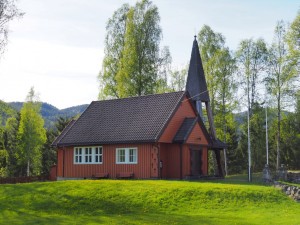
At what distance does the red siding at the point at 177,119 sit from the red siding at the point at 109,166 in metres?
1.43

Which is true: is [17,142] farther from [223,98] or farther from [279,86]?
[279,86]

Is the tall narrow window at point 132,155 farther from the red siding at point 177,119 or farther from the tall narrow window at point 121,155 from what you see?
the red siding at point 177,119

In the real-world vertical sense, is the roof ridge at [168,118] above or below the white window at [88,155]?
above

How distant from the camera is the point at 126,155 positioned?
33.0 metres

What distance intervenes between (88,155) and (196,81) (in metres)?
10.9

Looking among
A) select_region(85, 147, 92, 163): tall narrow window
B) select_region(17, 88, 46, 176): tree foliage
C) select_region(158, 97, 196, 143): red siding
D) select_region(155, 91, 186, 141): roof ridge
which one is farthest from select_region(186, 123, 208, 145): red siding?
select_region(17, 88, 46, 176): tree foliage

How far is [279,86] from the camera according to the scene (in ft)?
145

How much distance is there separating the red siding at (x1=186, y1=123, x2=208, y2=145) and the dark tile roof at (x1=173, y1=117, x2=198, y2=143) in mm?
589

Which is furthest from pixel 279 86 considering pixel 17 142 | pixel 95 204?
pixel 17 142

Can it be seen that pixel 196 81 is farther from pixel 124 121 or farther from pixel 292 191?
pixel 292 191

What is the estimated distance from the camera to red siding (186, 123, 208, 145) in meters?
33.7

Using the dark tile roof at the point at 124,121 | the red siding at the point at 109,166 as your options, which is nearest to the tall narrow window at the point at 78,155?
the red siding at the point at 109,166

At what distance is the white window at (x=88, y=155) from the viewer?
3462 centimetres

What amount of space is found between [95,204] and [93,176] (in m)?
13.0
